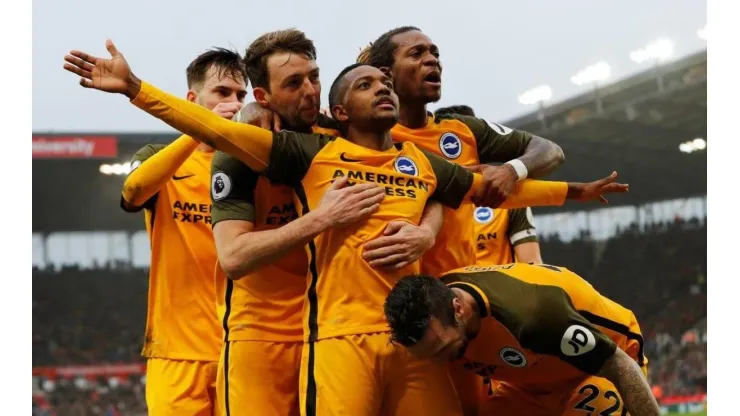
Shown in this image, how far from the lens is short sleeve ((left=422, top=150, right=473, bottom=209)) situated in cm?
400

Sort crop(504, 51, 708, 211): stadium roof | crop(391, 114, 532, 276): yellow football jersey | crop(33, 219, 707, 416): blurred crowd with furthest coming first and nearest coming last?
crop(33, 219, 707, 416): blurred crowd, crop(504, 51, 708, 211): stadium roof, crop(391, 114, 532, 276): yellow football jersey

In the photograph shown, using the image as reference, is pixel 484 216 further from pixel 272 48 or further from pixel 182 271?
pixel 272 48

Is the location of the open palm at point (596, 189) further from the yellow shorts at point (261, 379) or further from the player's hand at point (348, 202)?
the yellow shorts at point (261, 379)

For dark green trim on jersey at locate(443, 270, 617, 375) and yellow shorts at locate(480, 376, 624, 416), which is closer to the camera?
dark green trim on jersey at locate(443, 270, 617, 375)

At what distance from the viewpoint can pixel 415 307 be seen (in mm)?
3400

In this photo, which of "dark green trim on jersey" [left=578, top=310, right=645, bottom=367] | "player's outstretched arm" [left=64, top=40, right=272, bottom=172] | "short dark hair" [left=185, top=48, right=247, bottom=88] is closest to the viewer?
"player's outstretched arm" [left=64, top=40, right=272, bottom=172]

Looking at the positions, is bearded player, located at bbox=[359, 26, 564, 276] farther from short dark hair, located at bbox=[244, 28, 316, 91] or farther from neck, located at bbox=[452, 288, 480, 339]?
neck, located at bbox=[452, 288, 480, 339]

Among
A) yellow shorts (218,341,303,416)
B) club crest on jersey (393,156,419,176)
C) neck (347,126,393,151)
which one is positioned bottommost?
yellow shorts (218,341,303,416)

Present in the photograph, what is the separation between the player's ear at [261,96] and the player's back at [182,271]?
0.63 metres

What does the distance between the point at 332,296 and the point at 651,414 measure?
4.29 feet

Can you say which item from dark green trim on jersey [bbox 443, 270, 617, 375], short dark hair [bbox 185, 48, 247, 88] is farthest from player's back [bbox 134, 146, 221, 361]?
dark green trim on jersey [bbox 443, 270, 617, 375]

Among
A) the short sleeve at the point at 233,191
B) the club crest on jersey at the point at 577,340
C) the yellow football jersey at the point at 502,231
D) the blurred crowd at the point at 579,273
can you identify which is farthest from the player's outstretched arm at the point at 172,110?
the blurred crowd at the point at 579,273

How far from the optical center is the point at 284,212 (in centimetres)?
401

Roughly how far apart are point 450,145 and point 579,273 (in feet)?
70.0
